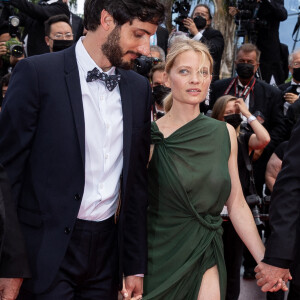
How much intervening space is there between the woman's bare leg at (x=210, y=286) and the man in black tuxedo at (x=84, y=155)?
50 cm

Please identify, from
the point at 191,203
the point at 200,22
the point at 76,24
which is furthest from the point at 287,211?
the point at 200,22

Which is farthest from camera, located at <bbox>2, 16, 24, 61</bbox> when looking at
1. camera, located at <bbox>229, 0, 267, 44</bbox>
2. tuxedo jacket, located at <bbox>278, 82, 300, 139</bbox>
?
camera, located at <bbox>229, 0, 267, 44</bbox>

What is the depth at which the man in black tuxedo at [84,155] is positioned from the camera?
2457 mm

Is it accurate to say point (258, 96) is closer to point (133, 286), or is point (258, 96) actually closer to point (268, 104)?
point (268, 104)

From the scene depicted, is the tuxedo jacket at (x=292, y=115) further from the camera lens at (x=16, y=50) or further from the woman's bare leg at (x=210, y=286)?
the camera lens at (x=16, y=50)

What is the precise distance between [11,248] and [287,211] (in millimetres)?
1439

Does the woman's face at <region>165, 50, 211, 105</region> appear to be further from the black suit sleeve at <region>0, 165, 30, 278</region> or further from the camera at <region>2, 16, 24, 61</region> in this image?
the camera at <region>2, 16, 24, 61</region>

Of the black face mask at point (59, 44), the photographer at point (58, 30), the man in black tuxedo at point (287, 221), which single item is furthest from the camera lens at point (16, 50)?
the man in black tuxedo at point (287, 221)

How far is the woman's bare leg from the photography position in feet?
10.3

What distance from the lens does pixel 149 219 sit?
335 centimetres

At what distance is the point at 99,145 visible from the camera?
257 cm

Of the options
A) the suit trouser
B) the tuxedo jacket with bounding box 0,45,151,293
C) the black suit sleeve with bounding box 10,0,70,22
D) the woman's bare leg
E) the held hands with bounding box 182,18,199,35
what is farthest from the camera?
the held hands with bounding box 182,18,199,35

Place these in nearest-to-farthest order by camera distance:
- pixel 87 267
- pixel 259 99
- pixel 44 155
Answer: pixel 44 155
pixel 87 267
pixel 259 99

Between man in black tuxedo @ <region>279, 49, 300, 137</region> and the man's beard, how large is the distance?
3.30m
